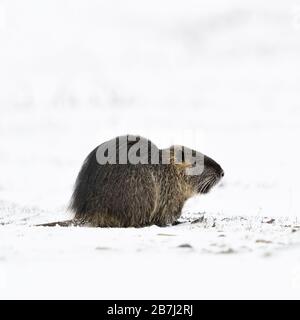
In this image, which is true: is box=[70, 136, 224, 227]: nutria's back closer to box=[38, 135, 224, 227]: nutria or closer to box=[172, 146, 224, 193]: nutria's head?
box=[38, 135, 224, 227]: nutria

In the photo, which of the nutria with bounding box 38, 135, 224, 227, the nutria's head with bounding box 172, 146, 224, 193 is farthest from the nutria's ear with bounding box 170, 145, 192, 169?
the nutria with bounding box 38, 135, 224, 227

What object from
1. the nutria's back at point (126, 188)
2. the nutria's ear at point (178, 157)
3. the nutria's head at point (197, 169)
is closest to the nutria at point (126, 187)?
the nutria's back at point (126, 188)

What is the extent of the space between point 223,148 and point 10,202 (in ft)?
35.3

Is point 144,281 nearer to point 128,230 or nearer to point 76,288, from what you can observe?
point 76,288

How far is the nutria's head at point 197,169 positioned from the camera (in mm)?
7871

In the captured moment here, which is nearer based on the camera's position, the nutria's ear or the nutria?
the nutria

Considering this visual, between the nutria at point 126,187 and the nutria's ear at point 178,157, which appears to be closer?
the nutria at point 126,187

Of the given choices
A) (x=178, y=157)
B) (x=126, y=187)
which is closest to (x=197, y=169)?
(x=178, y=157)

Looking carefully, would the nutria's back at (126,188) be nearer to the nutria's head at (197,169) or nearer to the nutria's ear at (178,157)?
the nutria's ear at (178,157)

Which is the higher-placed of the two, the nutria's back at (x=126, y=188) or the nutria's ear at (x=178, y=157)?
the nutria's ear at (x=178, y=157)

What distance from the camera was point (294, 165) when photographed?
18.0m

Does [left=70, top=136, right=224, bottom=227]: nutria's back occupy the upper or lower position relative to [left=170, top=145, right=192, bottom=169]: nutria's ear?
lower

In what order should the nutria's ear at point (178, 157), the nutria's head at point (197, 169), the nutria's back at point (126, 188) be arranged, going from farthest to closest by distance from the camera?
1. the nutria's head at point (197, 169)
2. the nutria's ear at point (178, 157)
3. the nutria's back at point (126, 188)

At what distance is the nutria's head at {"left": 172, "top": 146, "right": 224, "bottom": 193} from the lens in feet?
25.8
